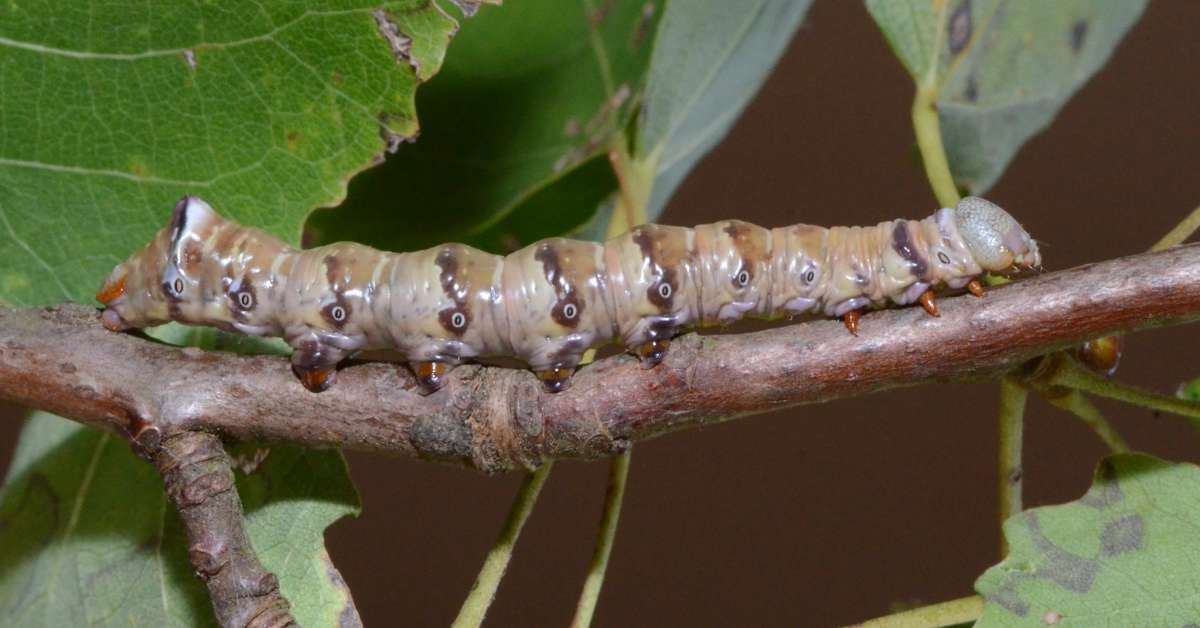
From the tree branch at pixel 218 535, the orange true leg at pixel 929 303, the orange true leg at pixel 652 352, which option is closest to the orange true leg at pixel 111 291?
the tree branch at pixel 218 535

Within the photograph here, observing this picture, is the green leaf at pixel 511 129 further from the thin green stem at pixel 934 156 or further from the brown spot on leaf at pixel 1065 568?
the brown spot on leaf at pixel 1065 568

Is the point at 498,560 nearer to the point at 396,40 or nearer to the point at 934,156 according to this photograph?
the point at 396,40

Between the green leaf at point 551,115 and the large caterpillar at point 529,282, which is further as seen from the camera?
the green leaf at point 551,115

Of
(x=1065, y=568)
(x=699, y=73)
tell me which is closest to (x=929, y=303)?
(x=1065, y=568)

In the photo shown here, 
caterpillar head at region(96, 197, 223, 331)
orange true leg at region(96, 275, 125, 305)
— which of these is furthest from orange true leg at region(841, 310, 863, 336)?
orange true leg at region(96, 275, 125, 305)

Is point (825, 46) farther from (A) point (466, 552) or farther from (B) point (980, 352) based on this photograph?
(B) point (980, 352)

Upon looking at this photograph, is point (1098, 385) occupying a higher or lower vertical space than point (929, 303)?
lower

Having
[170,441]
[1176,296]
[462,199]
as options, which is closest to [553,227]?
[462,199]
